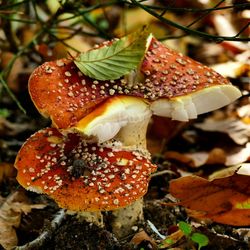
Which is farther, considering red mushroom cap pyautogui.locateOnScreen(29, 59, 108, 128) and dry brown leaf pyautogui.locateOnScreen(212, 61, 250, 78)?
dry brown leaf pyautogui.locateOnScreen(212, 61, 250, 78)

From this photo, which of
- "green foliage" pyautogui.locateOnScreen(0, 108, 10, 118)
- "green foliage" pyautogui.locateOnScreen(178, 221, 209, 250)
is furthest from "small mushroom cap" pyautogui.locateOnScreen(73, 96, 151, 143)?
"green foliage" pyautogui.locateOnScreen(0, 108, 10, 118)

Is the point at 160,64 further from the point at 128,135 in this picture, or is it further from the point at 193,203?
the point at 193,203

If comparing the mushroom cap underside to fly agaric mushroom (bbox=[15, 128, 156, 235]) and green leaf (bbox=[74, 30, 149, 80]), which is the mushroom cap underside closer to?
green leaf (bbox=[74, 30, 149, 80])

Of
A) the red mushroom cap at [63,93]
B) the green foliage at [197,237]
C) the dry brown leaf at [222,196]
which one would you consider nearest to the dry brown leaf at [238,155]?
the dry brown leaf at [222,196]

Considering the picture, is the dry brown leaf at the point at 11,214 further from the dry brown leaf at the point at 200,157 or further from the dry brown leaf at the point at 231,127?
the dry brown leaf at the point at 231,127

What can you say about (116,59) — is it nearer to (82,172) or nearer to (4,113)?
(82,172)

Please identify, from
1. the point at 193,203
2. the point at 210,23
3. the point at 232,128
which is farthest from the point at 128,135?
the point at 210,23
